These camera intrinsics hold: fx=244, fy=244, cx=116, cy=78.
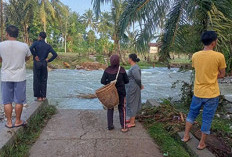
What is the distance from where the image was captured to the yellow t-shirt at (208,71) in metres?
3.30

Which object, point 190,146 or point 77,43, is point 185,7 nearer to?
point 190,146

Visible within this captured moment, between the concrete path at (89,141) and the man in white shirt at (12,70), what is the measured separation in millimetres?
703

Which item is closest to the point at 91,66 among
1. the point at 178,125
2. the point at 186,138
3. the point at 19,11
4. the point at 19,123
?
the point at 19,11

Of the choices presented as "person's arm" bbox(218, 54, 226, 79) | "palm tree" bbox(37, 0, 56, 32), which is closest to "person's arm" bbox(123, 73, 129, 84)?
"person's arm" bbox(218, 54, 226, 79)

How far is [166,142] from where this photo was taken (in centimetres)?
397

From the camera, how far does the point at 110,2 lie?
571 centimetres

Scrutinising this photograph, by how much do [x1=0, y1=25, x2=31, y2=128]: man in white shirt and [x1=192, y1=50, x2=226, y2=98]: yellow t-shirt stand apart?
2769mm

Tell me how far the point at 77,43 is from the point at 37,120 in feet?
138

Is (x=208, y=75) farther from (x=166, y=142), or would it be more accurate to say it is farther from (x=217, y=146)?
(x=166, y=142)

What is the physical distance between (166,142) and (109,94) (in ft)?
4.04

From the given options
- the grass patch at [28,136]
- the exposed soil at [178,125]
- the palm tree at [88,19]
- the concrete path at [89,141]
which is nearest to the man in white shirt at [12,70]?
the grass patch at [28,136]

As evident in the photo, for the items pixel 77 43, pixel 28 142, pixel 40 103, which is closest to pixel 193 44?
pixel 40 103

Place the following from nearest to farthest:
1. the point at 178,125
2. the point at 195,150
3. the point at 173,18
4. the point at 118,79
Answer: the point at 195,150 → the point at 118,79 → the point at 178,125 → the point at 173,18

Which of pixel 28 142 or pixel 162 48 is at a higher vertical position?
pixel 162 48
